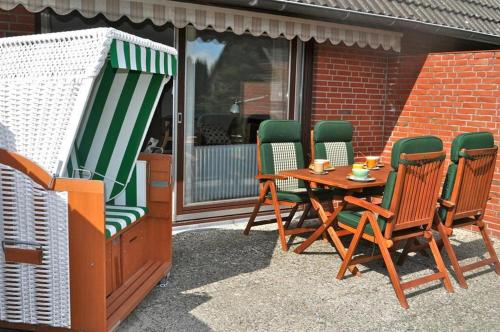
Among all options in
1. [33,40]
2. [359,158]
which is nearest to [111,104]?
[33,40]

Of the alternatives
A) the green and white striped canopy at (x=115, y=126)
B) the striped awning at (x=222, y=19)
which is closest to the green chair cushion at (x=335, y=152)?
the striped awning at (x=222, y=19)

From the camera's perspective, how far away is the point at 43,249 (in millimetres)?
2939

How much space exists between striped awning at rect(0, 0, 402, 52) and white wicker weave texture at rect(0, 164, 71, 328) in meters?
2.05

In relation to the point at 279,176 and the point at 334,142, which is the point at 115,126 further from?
the point at 334,142

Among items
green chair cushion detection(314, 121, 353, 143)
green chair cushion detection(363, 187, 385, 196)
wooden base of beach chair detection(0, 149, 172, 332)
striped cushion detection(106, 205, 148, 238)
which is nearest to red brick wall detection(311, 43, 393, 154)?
green chair cushion detection(314, 121, 353, 143)

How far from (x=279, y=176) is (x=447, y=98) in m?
2.75

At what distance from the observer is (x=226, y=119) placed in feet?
20.1

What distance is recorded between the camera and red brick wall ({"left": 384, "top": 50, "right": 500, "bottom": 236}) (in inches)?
234

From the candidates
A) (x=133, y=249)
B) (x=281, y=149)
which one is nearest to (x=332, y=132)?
(x=281, y=149)

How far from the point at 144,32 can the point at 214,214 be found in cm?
226

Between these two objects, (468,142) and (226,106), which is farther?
(226,106)

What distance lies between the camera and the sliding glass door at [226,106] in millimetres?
5859

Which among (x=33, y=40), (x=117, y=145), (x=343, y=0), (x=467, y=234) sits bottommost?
(x=467, y=234)

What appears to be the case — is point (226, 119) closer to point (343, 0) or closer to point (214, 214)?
point (214, 214)
